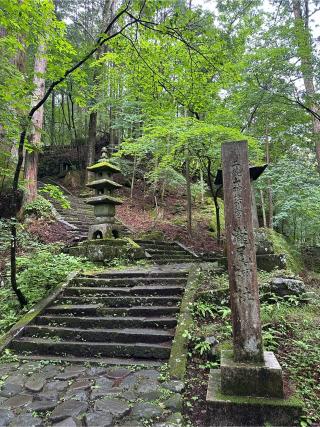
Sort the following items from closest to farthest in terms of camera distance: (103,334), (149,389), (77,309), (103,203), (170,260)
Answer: (149,389), (103,334), (77,309), (103,203), (170,260)

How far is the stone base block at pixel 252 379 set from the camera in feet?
9.68

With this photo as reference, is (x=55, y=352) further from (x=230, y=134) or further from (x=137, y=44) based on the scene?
(x=230, y=134)

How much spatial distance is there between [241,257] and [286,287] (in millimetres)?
3101

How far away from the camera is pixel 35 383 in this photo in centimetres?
373

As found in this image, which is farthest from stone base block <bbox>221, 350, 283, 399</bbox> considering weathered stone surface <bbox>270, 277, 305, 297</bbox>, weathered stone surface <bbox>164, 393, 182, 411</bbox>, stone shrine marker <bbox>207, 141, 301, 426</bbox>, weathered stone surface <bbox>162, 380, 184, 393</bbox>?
weathered stone surface <bbox>270, 277, 305, 297</bbox>

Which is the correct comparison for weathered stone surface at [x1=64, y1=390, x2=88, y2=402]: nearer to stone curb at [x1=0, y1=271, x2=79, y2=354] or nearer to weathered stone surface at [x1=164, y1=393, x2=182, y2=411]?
weathered stone surface at [x1=164, y1=393, x2=182, y2=411]

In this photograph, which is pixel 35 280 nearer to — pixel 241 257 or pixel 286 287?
pixel 241 257

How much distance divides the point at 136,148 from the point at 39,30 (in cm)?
589

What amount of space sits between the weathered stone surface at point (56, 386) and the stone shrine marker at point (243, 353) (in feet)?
5.85

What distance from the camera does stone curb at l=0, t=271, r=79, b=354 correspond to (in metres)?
4.80

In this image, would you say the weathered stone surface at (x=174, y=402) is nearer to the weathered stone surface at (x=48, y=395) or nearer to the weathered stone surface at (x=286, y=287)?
the weathered stone surface at (x=48, y=395)

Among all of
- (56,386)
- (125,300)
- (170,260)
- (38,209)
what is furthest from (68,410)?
(38,209)

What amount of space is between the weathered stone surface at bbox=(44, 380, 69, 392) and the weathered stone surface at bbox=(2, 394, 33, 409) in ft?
0.76

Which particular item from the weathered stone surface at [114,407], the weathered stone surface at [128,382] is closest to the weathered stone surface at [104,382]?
the weathered stone surface at [128,382]
